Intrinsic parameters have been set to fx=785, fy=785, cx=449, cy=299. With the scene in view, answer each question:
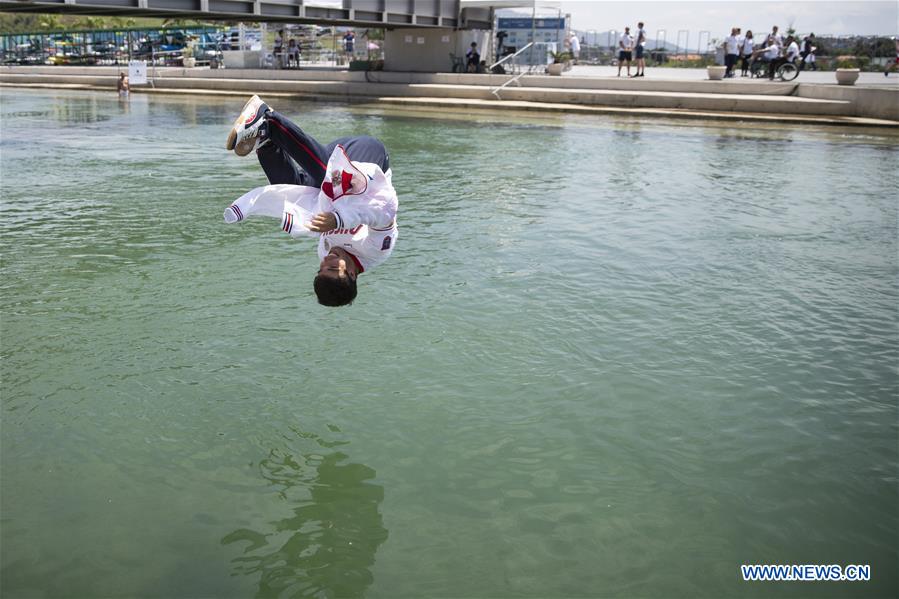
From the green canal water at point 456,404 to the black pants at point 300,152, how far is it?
2180 mm

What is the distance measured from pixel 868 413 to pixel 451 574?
4780 millimetres

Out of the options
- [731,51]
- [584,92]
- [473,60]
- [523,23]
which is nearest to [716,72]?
[731,51]

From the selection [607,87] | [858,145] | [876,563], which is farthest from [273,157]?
[607,87]

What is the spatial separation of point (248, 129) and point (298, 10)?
3206 cm

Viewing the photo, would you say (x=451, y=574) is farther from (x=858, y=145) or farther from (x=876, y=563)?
(x=858, y=145)

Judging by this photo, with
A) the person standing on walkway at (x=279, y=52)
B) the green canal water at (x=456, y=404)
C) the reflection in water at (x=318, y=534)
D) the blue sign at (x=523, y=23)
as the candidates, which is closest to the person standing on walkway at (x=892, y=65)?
the blue sign at (x=523, y=23)

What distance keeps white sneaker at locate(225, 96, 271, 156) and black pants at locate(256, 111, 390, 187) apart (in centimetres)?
11

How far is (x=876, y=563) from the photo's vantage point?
5.64 meters

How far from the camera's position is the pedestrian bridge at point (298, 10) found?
95.1ft

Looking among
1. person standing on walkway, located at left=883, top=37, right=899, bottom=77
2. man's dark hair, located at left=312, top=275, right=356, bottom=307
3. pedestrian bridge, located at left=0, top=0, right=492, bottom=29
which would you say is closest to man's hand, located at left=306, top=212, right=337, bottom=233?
man's dark hair, located at left=312, top=275, right=356, bottom=307

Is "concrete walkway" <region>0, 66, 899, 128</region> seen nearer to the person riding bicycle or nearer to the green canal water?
the person riding bicycle

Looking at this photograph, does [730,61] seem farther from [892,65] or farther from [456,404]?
[456,404]

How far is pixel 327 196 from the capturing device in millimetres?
6527

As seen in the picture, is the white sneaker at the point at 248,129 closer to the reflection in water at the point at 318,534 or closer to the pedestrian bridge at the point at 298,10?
the reflection in water at the point at 318,534
